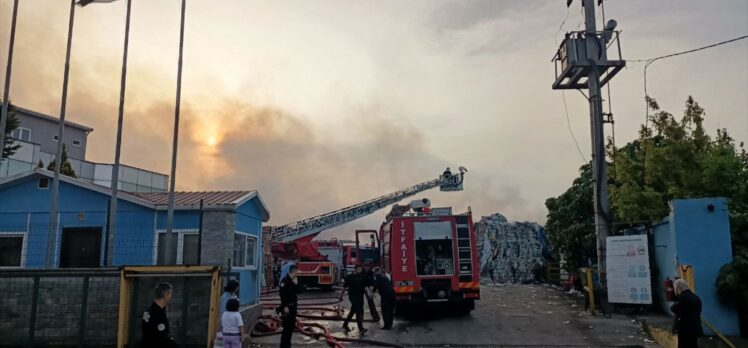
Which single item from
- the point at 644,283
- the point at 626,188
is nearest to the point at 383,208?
the point at 626,188

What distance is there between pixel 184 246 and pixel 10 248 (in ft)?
15.5

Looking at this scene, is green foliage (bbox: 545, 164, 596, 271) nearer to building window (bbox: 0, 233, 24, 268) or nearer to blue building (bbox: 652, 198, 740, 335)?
blue building (bbox: 652, 198, 740, 335)

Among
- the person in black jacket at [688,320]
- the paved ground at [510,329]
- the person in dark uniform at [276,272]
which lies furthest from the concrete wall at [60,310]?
the person in dark uniform at [276,272]

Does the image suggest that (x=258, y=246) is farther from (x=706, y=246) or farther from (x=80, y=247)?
(x=706, y=246)

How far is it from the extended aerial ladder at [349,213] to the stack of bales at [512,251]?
8.44m

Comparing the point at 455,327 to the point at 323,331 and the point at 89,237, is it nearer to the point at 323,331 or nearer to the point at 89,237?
the point at 323,331

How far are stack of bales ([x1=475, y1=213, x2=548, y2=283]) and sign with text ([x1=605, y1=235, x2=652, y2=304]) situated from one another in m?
16.4

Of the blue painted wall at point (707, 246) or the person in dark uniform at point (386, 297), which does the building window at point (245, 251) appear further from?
the blue painted wall at point (707, 246)

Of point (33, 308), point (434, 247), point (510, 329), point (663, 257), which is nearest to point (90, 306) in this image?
point (33, 308)

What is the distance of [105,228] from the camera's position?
51.7 feet

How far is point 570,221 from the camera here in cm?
2683

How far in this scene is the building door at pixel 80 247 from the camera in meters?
15.5

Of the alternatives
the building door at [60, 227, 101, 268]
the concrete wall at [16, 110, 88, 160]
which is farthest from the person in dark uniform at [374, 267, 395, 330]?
the concrete wall at [16, 110, 88, 160]

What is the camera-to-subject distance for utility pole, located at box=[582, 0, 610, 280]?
1731 centimetres
